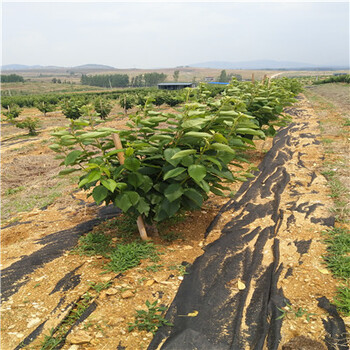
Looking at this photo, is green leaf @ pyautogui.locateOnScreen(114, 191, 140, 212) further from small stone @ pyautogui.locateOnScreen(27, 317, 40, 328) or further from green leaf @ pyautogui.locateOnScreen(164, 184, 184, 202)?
small stone @ pyautogui.locateOnScreen(27, 317, 40, 328)

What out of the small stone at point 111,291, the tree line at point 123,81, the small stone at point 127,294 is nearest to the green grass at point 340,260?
the small stone at point 127,294

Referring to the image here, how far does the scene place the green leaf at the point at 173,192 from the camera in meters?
2.49

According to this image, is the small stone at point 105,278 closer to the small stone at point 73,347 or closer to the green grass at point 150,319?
the green grass at point 150,319

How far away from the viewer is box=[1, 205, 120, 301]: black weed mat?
251 cm

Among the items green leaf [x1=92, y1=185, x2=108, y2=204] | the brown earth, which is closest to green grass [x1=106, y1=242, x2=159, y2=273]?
the brown earth

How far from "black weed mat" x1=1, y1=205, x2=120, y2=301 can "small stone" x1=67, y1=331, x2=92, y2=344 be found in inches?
34.5

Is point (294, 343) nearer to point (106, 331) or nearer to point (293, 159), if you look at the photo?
point (106, 331)

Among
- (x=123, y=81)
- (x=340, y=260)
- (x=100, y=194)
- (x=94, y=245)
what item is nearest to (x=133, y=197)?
(x=100, y=194)

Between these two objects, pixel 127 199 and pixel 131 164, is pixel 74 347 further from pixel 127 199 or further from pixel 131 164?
pixel 131 164

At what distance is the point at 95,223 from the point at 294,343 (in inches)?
109

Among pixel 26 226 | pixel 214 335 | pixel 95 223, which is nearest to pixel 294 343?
pixel 214 335

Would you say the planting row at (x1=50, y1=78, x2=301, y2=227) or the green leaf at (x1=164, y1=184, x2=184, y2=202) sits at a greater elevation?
the planting row at (x1=50, y1=78, x2=301, y2=227)

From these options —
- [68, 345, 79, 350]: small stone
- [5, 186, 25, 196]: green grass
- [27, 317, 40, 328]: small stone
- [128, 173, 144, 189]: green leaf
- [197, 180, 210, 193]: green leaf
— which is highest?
[128, 173, 144, 189]: green leaf

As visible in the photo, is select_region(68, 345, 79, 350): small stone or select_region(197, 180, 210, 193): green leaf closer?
select_region(68, 345, 79, 350): small stone
